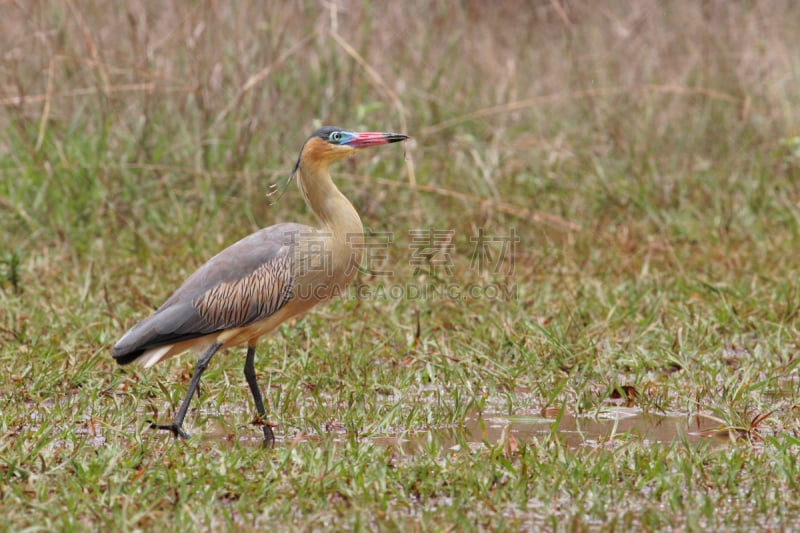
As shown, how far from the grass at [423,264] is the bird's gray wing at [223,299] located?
35cm

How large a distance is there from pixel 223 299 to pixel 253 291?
138mm

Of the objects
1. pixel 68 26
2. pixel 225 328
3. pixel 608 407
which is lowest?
pixel 608 407

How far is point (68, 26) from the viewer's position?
9617 mm

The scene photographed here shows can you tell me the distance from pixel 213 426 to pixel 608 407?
5.87 feet

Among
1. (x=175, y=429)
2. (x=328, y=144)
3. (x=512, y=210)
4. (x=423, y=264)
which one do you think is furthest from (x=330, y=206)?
(x=512, y=210)

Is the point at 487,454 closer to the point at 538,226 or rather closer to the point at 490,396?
the point at 490,396

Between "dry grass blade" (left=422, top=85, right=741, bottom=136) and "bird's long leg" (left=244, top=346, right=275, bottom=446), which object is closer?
"bird's long leg" (left=244, top=346, right=275, bottom=446)

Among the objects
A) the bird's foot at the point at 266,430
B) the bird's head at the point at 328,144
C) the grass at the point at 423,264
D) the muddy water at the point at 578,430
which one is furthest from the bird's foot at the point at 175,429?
the bird's head at the point at 328,144

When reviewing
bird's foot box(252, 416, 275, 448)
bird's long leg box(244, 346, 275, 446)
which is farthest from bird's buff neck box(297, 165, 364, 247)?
bird's foot box(252, 416, 275, 448)

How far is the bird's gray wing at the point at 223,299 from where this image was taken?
5270mm

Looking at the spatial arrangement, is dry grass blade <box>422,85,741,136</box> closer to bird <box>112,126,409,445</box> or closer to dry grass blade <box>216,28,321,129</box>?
dry grass blade <box>216,28,321,129</box>

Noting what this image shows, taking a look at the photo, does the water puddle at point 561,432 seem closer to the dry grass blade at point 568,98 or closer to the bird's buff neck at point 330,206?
the bird's buff neck at point 330,206

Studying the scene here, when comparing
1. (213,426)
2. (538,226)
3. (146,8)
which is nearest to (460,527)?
(213,426)

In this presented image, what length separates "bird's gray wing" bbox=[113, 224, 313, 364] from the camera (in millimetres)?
5270
